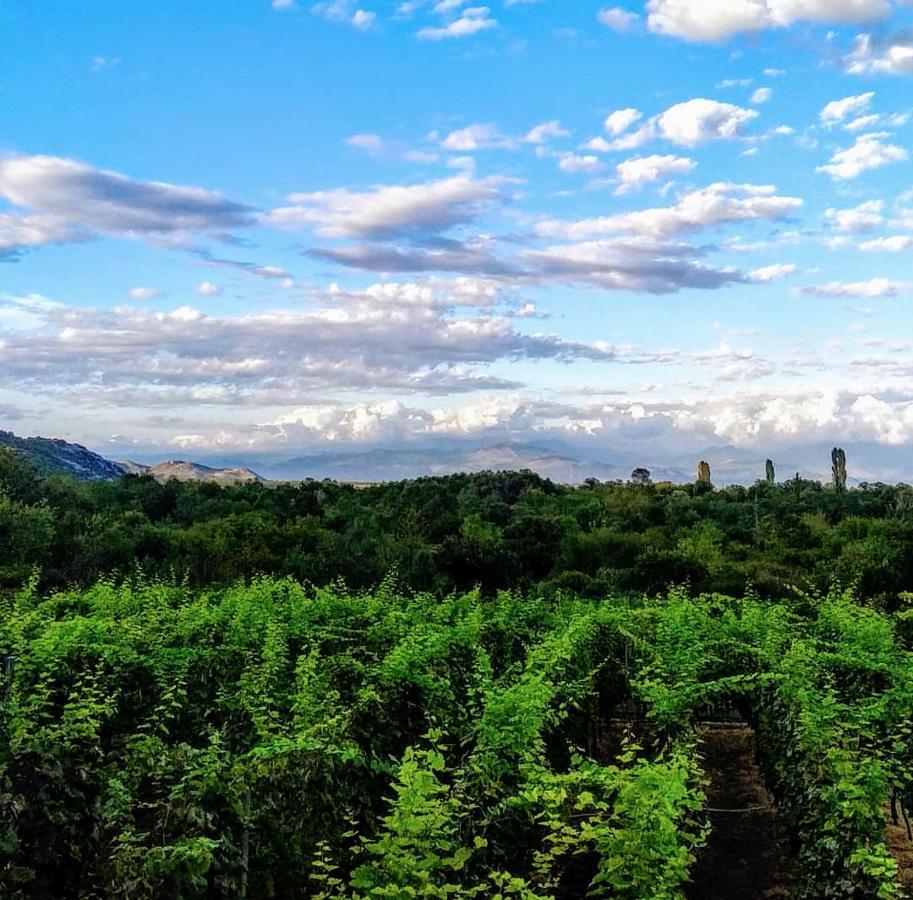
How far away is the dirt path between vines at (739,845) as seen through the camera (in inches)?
440

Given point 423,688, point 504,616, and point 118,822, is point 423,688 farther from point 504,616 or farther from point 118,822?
point 504,616

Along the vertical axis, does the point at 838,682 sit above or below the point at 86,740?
below

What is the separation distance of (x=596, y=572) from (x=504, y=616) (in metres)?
27.0

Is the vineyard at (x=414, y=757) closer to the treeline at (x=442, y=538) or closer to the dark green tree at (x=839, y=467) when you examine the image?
the treeline at (x=442, y=538)

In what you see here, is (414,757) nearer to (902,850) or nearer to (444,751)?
(444,751)

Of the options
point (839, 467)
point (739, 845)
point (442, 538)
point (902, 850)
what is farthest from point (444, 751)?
point (839, 467)

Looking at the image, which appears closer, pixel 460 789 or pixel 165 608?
pixel 460 789

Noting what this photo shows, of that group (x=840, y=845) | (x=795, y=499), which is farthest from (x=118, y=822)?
(x=795, y=499)

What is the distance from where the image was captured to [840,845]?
26.4 ft

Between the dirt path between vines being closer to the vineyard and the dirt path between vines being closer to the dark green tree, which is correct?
the vineyard

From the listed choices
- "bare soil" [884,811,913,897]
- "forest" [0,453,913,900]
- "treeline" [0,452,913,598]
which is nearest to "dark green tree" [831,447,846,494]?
"treeline" [0,452,913,598]

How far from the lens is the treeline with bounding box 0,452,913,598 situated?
3831 centimetres

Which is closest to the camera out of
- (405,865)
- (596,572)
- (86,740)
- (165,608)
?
(405,865)

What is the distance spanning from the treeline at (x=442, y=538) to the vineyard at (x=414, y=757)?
1138 centimetres
